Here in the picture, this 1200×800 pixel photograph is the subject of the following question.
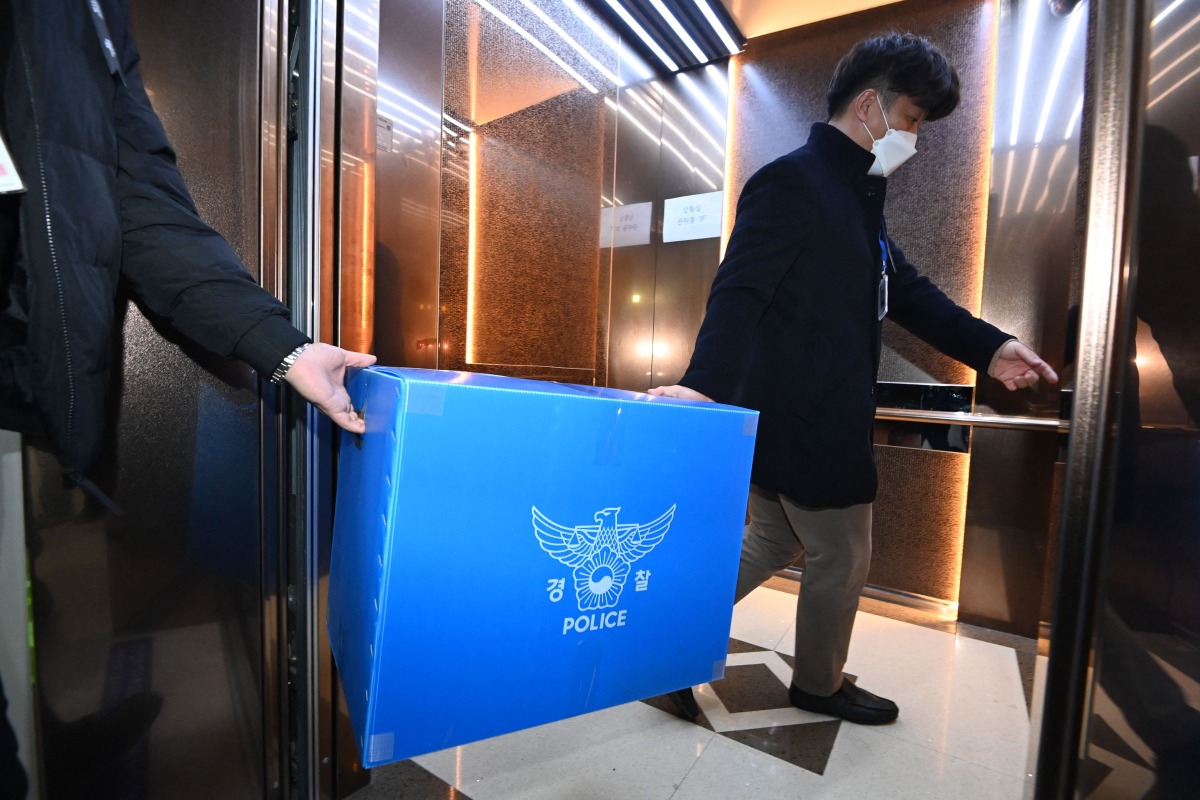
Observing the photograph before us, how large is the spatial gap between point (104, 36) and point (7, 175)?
204mm

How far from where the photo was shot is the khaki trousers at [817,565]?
1.19 m

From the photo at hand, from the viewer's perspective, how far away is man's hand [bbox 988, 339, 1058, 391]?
1251mm

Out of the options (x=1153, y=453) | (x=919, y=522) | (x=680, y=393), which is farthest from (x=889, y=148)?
(x=919, y=522)

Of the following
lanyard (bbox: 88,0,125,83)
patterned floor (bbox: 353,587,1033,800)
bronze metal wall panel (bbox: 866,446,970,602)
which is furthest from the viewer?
bronze metal wall panel (bbox: 866,446,970,602)

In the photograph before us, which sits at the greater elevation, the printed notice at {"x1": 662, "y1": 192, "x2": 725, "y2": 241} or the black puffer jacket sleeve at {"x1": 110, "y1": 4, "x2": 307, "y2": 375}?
the printed notice at {"x1": 662, "y1": 192, "x2": 725, "y2": 241}

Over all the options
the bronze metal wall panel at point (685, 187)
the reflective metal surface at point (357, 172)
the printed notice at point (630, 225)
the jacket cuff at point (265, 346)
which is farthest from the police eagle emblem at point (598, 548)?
the printed notice at point (630, 225)

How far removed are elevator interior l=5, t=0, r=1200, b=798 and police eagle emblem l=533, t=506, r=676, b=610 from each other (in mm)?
340

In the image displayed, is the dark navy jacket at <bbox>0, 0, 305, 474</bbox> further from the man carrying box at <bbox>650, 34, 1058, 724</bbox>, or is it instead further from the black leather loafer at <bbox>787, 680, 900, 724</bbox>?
the black leather loafer at <bbox>787, 680, 900, 724</bbox>

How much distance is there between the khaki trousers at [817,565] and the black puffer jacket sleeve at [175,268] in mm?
1039

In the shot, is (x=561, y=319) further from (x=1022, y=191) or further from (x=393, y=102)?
(x=1022, y=191)

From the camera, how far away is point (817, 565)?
1219 millimetres

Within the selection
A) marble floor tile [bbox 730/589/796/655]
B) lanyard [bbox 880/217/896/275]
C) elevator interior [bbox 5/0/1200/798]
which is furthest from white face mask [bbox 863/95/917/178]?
marble floor tile [bbox 730/589/796/655]

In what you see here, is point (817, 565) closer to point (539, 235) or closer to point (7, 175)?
point (7, 175)

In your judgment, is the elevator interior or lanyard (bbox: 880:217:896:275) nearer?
the elevator interior
